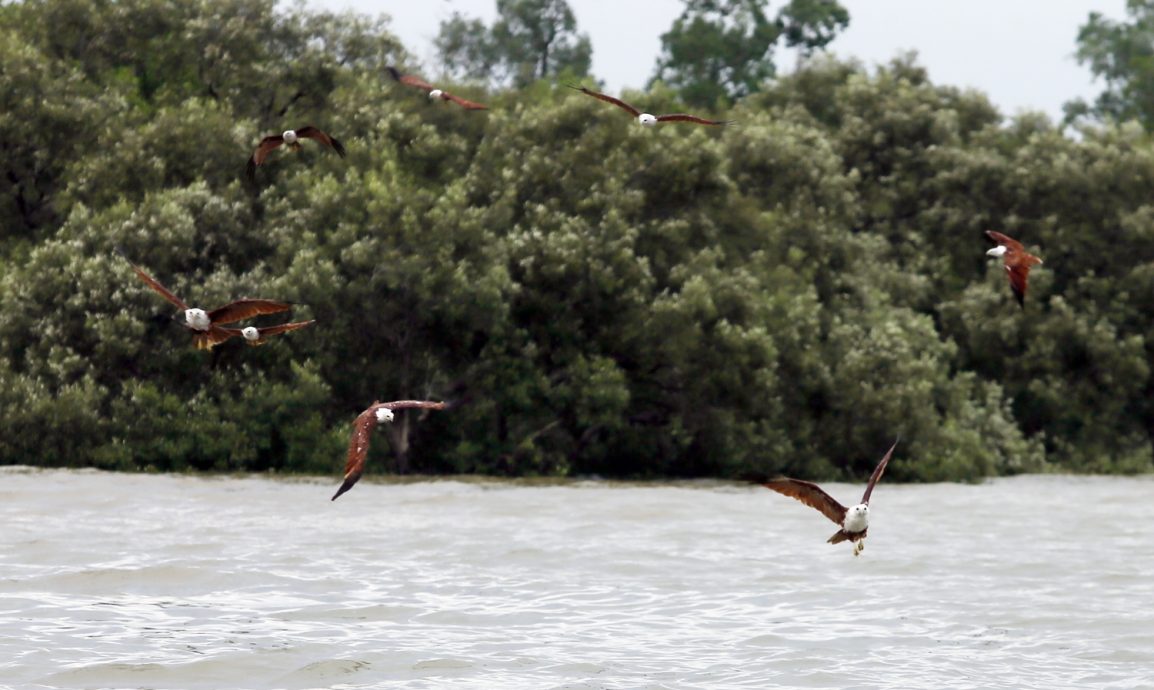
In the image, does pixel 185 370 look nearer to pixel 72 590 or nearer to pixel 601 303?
pixel 601 303

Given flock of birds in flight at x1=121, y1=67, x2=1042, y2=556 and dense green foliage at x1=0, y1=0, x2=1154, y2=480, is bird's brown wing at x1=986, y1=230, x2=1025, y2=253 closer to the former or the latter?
flock of birds in flight at x1=121, y1=67, x2=1042, y2=556

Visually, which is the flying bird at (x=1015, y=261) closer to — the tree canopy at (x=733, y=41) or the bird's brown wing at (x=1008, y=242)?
the bird's brown wing at (x=1008, y=242)

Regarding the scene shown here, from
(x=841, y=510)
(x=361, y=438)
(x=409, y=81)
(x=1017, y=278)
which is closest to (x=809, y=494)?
(x=841, y=510)

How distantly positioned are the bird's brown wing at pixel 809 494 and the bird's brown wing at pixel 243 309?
5.06 m

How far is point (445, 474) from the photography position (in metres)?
36.5

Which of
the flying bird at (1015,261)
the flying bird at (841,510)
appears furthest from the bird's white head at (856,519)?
the flying bird at (1015,261)

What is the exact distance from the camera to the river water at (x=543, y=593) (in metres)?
14.1

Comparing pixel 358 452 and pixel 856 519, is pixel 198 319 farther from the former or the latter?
pixel 856 519

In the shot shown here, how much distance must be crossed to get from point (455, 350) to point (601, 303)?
3.21m

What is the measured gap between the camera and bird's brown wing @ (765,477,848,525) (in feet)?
39.3

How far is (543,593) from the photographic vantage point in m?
18.8

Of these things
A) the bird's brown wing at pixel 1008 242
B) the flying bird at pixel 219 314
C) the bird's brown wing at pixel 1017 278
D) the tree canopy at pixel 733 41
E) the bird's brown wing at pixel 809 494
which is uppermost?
the tree canopy at pixel 733 41

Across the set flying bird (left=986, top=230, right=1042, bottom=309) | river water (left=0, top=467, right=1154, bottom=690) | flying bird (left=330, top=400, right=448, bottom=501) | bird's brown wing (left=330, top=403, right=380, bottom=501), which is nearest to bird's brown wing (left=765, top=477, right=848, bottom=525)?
river water (left=0, top=467, right=1154, bottom=690)

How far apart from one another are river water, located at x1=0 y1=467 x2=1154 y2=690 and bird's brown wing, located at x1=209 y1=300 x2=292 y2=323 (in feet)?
8.94
